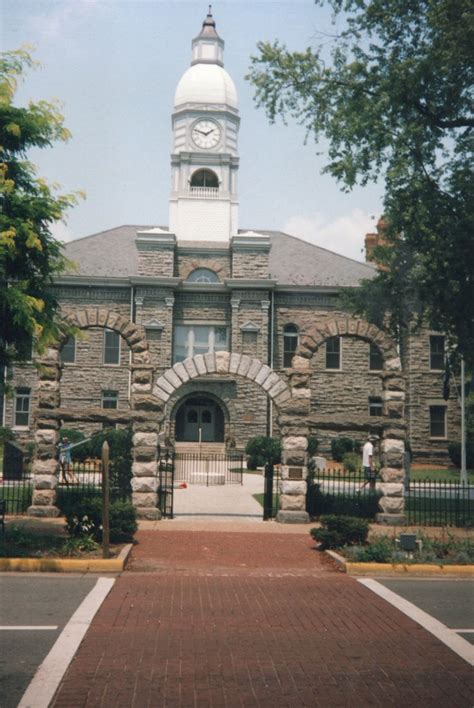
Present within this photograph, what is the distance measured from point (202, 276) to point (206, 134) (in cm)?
1017

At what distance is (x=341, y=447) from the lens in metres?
39.3

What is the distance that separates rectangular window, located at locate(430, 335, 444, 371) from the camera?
4262cm

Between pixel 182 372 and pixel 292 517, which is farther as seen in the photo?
pixel 182 372

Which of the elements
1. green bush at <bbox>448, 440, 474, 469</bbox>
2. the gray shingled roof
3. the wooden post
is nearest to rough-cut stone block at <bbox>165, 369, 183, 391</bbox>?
the wooden post


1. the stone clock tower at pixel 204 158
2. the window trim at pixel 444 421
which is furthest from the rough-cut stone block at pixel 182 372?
the stone clock tower at pixel 204 158

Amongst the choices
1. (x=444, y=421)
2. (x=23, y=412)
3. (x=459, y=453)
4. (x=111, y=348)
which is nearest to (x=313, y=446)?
(x=459, y=453)

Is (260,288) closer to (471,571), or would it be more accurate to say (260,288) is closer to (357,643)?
(471,571)

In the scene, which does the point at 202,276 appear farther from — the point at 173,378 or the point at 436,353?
the point at 173,378

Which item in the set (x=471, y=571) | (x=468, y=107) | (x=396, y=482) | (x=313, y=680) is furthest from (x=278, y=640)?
(x=468, y=107)

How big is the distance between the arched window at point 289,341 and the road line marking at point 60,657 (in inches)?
1266

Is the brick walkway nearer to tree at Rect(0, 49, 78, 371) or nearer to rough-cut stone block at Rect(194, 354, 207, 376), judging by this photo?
tree at Rect(0, 49, 78, 371)

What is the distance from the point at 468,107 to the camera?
20500 millimetres

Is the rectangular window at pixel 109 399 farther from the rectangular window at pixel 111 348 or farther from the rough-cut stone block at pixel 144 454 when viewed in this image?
the rough-cut stone block at pixel 144 454

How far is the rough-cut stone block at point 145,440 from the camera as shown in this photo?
19.1 m
